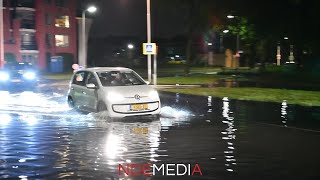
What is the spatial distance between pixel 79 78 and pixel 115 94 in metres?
2.93

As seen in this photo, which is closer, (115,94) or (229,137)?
(229,137)

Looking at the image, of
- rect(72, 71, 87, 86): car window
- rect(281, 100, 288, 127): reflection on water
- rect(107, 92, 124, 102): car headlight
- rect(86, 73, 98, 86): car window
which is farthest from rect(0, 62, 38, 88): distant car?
rect(107, 92, 124, 102): car headlight

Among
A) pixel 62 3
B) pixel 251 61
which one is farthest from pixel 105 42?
pixel 251 61

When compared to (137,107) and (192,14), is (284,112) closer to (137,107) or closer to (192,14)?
(137,107)

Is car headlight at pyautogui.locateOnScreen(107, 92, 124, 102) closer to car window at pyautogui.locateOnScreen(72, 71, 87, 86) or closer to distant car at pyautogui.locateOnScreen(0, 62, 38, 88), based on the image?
car window at pyautogui.locateOnScreen(72, 71, 87, 86)

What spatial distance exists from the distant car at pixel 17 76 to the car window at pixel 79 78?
17333mm

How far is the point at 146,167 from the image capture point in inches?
326

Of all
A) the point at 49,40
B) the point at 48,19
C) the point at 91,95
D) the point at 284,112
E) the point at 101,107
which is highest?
the point at 48,19

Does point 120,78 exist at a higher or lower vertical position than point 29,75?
higher

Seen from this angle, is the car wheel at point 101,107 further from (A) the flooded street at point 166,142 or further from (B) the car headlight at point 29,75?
(B) the car headlight at point 29,75

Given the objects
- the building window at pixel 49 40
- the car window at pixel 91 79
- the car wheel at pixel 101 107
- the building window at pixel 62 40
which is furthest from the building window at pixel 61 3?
the car wheel at pixel 101 107

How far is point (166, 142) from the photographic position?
10.9 meters

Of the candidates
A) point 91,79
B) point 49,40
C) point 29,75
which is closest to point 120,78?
point 91,79

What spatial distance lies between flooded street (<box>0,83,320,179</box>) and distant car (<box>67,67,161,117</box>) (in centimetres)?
36
